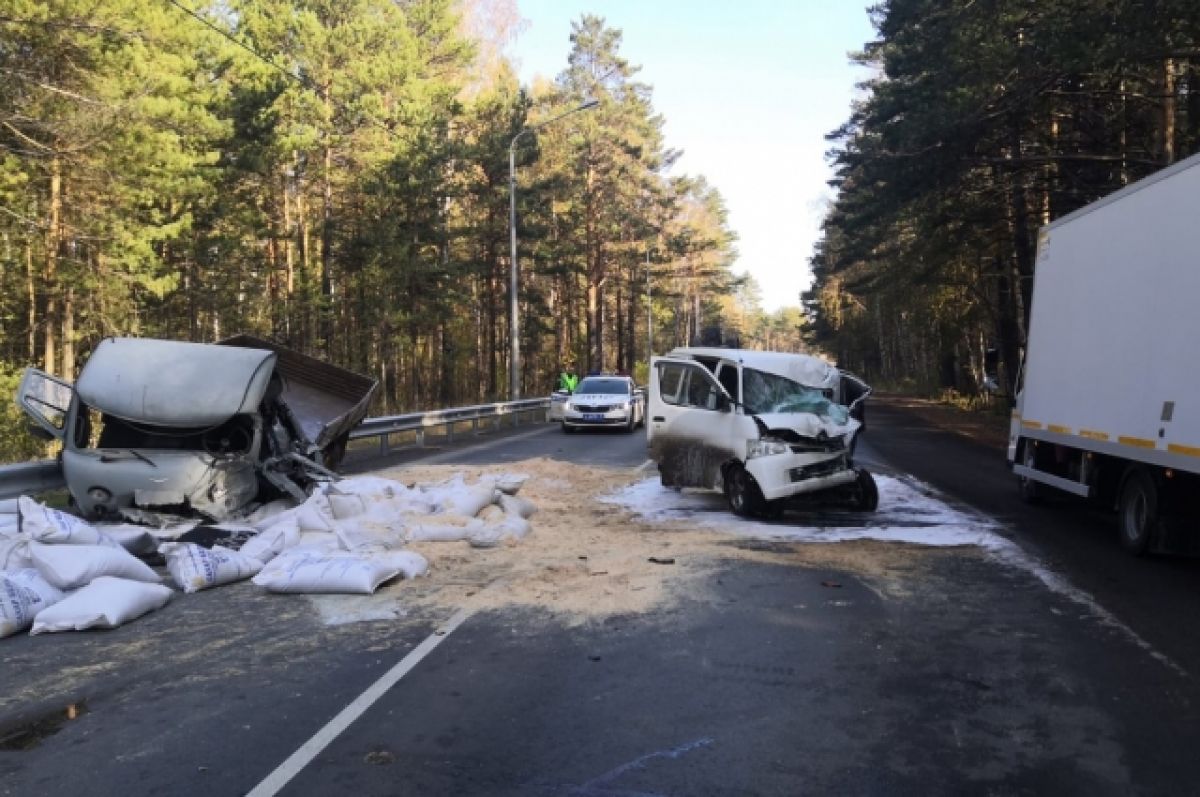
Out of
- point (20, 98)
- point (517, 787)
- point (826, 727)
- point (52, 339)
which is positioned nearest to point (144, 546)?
point (517, 787)

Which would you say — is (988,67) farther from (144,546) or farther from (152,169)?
(152,169)

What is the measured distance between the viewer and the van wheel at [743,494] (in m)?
10.8

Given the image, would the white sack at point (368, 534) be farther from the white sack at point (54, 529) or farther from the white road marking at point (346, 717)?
the white road marking at point (346, 717)

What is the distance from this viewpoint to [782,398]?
11.4m

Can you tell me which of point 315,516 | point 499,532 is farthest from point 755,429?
point 315,516

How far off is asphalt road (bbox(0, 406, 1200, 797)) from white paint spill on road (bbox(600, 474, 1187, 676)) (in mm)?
754

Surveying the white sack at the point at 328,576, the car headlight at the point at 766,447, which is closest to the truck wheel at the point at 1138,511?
the car headlight at the point at 766,447

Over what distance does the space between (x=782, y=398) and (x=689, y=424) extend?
1320 mm

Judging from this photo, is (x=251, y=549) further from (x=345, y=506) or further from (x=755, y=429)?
(x=755, y=429)

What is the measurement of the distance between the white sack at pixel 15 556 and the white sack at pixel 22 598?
0.20 meters

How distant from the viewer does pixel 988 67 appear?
16938 mm

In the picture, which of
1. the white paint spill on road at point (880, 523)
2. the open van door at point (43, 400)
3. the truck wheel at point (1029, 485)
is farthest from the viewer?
the truck wheel at point (1029, 485)

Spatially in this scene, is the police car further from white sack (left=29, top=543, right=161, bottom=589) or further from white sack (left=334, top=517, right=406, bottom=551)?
white sack (left=29, top=543, right=161, bottom=589)

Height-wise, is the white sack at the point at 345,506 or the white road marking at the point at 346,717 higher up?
the white sack at the point at 345,506
